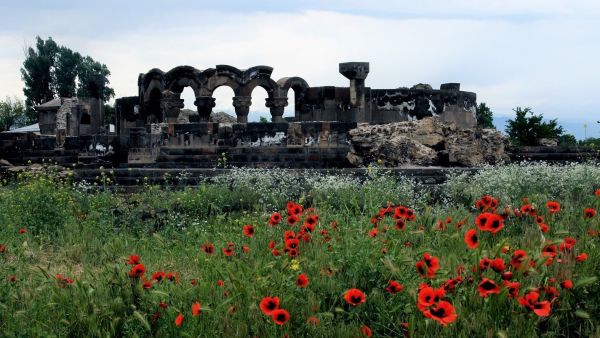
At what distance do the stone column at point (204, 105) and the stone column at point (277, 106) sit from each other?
215 centimetres

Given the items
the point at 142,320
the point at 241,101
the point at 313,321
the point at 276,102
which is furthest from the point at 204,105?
the point at 313,321

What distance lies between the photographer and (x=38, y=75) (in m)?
57.3

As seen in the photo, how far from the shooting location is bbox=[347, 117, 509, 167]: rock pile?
14164 millimetres

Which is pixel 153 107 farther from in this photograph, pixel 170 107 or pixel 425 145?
pixel 425 145

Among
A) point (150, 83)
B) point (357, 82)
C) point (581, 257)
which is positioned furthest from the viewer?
point (150, 83)

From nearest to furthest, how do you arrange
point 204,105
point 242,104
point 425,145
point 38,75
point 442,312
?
point 442,312, point 425,145, point 204,105, point 242,104, point 38,75

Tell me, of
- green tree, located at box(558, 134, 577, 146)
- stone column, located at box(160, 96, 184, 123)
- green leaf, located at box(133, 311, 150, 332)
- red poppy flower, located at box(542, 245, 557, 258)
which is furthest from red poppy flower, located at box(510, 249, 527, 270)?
green tree, located at box(558, 134, 577, 146)

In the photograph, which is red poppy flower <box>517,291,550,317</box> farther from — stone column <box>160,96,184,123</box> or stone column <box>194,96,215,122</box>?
stone column <box>194,96,215,122</box>

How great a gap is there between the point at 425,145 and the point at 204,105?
985 cm

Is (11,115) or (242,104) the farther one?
(11,115)

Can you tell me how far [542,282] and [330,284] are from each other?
4.31ft

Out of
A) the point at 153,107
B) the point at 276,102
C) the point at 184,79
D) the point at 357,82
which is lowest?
the point at 153,107

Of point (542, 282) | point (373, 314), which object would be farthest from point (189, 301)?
point (542, 282)

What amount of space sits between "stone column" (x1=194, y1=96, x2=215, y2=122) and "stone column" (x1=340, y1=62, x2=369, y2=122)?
178 inches
